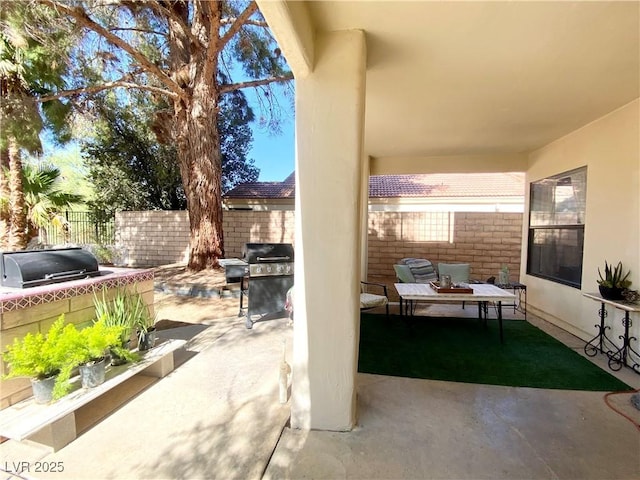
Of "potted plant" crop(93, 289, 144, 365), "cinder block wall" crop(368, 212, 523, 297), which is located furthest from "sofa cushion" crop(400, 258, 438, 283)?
"potted plant" crop(93, 289, 144, 365)

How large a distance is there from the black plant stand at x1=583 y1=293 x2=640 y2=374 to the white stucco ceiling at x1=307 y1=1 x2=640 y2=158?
1956mm

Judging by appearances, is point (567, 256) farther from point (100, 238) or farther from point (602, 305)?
point (100, 238)

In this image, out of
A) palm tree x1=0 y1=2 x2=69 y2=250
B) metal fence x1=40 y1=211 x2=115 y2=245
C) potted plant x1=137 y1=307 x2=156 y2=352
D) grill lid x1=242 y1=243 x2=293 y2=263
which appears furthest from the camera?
metal fence x1=40 y1=211 x2=115 y2=245

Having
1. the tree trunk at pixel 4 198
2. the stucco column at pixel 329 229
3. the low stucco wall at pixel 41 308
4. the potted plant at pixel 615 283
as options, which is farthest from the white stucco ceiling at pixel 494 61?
the tree trunk at pixel 4 198

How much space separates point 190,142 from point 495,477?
24.0ft

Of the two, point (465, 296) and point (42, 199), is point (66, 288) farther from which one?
point (42, 199)

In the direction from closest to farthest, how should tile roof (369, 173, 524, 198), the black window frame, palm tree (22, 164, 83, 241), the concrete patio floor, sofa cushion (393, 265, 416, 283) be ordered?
the concrete patio floor < the black window frame < sofa cushion (393, 265, 416, 283) < palm tree (22, 164, 83, 241) < tile roof (369, 173, 524, 198)

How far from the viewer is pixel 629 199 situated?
3105mm

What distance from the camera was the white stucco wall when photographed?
3.07m

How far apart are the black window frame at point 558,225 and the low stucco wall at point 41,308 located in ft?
17.3

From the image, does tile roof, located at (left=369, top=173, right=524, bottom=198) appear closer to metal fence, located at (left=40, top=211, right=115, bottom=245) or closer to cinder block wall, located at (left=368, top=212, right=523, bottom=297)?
cinder block wall, located at (left=368, top=212, right=523, bottom=297)

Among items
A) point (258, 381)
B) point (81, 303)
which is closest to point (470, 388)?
point (258, 381)

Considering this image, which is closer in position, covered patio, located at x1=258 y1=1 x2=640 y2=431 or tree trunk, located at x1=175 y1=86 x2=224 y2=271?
covered patio, located at x1=258 y1=1 x2=640 y2=431

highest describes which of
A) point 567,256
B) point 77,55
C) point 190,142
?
point 77,55
